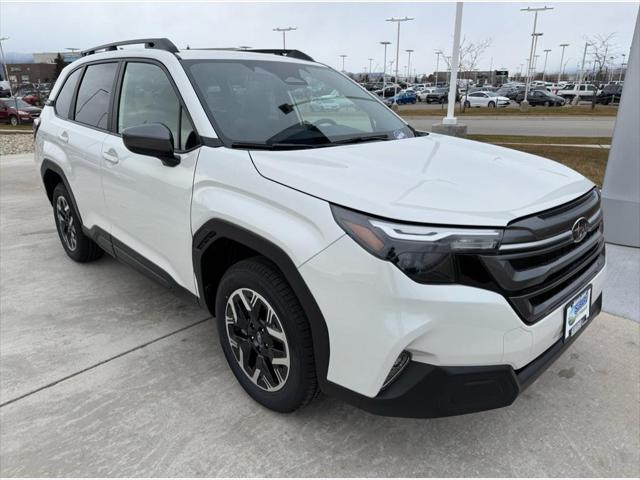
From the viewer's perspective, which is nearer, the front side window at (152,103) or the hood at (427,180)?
the hood at (427,180)

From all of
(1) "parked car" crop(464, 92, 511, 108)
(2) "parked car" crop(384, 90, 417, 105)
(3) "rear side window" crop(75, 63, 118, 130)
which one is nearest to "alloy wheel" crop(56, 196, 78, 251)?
(3) "rear side window" crop(75, 63, 118, 130)

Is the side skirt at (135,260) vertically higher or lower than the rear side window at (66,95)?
lower

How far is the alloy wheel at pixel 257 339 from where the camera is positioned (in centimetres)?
229

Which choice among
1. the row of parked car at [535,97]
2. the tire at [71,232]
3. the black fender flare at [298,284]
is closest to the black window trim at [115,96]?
the black fender flare at [298,284]

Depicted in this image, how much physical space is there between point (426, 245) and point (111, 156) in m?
2.41

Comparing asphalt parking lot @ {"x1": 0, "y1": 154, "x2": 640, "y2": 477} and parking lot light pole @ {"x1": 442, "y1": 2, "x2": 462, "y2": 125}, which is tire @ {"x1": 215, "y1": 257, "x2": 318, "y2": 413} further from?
parking lot light pole @ {"x1": 442, "y1": 2, "x2": 462, "y2": 125}

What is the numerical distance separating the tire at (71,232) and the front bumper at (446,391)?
3337mm

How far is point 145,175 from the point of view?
293cm

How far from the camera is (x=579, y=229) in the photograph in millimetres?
2166

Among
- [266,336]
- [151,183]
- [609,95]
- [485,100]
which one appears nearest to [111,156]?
[151,183]

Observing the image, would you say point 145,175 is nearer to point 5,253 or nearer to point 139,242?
point 139,242

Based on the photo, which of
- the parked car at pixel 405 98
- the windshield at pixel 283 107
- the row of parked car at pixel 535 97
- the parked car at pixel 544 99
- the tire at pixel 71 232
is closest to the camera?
the windshield at pixel 283 107

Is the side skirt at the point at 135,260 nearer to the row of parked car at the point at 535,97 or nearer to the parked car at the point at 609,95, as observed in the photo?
the row of parked car at the point at 535,97

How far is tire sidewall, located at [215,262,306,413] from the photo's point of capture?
2.16 meters
